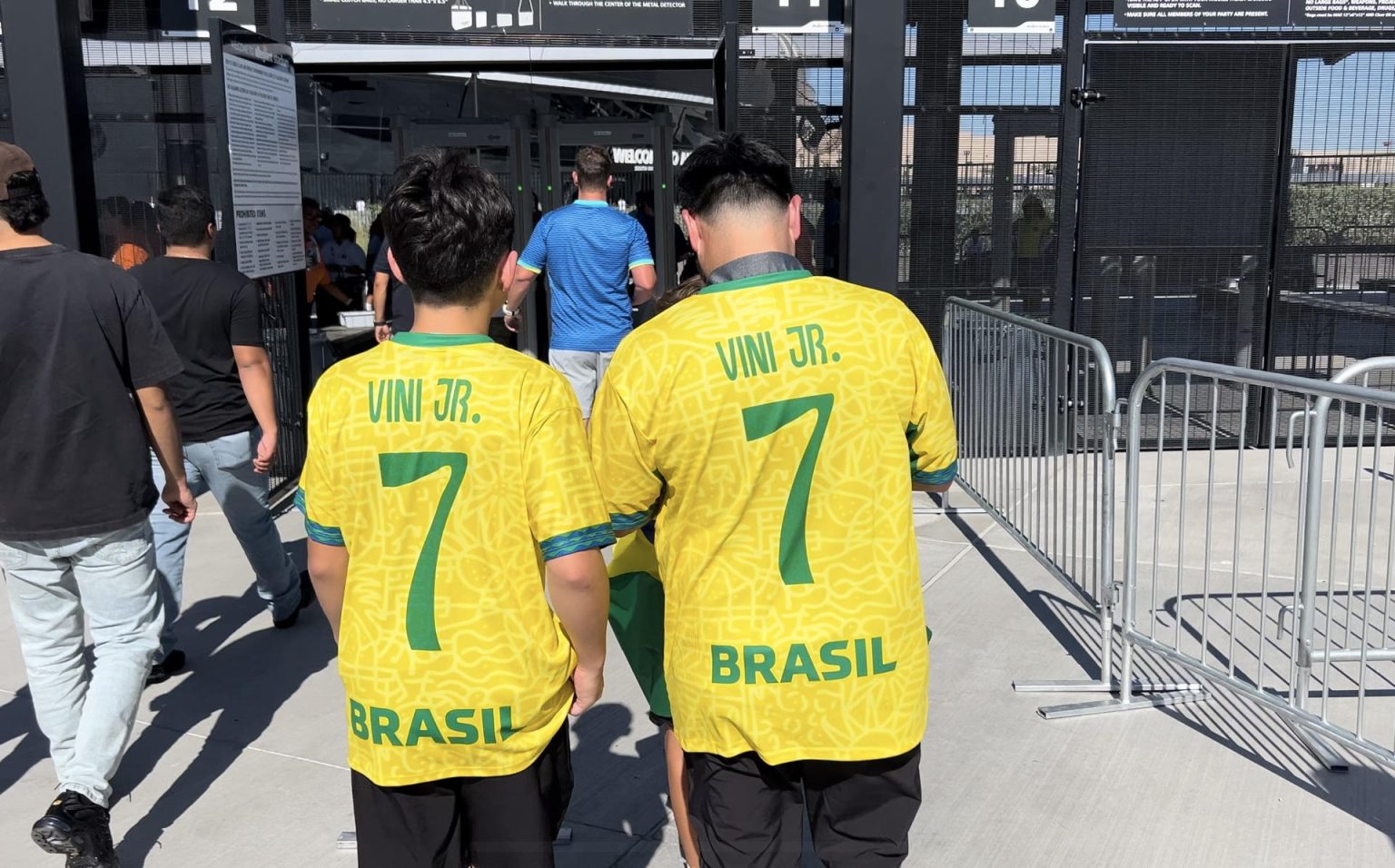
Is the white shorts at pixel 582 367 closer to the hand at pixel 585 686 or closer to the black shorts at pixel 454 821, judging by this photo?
the hand at pixel 585 686

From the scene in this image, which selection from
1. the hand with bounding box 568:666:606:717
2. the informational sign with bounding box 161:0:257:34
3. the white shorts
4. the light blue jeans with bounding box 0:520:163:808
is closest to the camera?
the hand with bounding box 568:666:606:717

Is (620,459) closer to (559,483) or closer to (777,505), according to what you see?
(559,483)

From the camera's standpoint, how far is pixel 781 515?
2.17m

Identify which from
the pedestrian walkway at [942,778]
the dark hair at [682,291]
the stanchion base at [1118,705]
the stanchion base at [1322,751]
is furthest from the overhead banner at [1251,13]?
the dark hair at [682,291]

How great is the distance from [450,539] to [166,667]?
10.5 feet

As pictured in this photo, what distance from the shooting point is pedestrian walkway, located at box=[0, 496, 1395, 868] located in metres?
3.39

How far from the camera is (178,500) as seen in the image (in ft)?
11.8

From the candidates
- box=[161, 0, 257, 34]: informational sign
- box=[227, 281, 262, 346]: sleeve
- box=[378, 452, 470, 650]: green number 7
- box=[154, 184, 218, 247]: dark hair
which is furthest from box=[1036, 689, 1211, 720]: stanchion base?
box=[161, 0, 257, 34]: informational sign

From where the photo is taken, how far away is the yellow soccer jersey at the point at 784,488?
83.7 inches

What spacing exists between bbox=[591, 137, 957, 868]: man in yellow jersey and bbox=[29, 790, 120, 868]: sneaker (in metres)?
1.89

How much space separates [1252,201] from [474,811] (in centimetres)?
750

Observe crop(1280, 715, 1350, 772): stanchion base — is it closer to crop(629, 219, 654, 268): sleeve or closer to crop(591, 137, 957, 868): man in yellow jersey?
crop(591, 137, 957, 868): man in yellow jersey

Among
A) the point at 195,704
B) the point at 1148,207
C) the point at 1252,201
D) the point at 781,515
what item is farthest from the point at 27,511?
the point at 1252,201

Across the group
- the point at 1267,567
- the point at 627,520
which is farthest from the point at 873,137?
the point at 627,520
